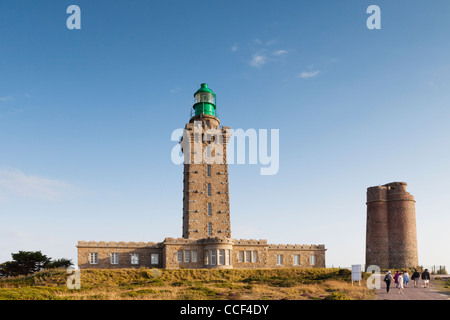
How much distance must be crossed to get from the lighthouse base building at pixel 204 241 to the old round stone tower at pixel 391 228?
857 cm

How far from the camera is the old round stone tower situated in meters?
51.4

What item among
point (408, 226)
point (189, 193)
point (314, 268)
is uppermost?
point (189, 193)

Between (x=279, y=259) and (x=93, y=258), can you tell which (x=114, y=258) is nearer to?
(x=93, y=258)

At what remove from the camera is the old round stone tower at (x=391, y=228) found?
5144cm

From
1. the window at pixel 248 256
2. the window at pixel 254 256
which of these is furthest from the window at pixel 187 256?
the window at pixel 254 256

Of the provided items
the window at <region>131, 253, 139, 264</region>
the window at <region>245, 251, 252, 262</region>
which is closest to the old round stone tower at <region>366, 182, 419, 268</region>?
the window at <region>245, 251, 252, 262</region>

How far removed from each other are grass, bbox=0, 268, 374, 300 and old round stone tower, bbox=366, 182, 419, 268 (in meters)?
11.3

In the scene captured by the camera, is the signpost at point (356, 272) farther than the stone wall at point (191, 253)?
No

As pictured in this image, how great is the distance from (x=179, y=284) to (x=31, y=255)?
2868 centimetres

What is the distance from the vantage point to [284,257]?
49.5 m

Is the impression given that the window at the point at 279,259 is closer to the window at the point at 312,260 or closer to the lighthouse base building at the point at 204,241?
the lighthouse base building at the point at 204,241
